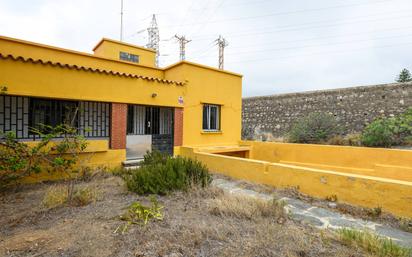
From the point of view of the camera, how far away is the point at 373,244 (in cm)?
310

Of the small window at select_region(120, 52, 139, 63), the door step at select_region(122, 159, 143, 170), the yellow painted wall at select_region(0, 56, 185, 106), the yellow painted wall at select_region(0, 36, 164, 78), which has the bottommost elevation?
the door step at select_region(122, 159, 143, 170)

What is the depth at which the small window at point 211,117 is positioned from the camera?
475 inches

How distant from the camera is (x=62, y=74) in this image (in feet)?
25.0

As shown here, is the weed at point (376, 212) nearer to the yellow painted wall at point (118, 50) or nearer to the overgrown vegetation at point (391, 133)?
the overgrown vegetation at point (391, 133)

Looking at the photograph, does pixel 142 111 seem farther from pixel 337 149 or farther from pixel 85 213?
pixel 337 149

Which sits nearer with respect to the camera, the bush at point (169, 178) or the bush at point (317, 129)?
the bush at point (169, 178)

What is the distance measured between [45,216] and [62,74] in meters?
5.09

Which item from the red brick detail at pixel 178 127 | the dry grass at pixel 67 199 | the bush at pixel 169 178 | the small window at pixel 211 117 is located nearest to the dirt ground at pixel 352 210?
the bush at pixel 169 178

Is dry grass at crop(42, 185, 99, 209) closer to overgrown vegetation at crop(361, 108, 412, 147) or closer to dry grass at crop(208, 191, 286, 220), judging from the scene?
dry grass at crop(208, 191, 286, 220)

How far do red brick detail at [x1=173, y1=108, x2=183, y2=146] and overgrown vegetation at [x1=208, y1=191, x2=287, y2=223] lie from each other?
20.3 feet

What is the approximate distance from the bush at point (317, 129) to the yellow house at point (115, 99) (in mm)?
4630

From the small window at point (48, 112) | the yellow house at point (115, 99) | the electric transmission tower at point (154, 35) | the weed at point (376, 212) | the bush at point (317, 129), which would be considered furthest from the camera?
the electric transmission tower at point (154, 35)

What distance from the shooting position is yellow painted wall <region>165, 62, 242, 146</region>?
11.0 metres

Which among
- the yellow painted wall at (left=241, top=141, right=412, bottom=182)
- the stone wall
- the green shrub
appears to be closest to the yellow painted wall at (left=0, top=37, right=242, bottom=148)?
the yellow painted wall at (left=241, top=141, right=412, bottom=182)
